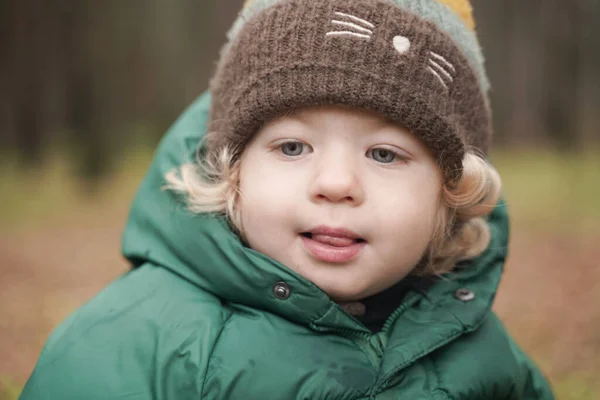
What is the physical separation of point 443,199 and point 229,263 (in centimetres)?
58

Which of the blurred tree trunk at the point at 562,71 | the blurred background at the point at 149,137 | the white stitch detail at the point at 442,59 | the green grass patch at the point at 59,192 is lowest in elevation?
the green grass patch at the point at 59,192

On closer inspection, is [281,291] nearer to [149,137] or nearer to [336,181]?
[336,181]

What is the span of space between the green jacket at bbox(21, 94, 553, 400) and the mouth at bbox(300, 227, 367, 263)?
8 cm

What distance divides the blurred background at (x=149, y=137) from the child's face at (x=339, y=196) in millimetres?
1436

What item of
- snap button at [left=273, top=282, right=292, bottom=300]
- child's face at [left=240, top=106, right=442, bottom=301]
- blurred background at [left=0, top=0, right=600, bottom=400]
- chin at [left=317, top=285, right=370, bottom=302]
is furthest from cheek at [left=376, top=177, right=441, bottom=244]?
blurred background at [left=0, top=0, right=600, bottom=400]

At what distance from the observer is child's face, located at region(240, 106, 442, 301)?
68.5 inches

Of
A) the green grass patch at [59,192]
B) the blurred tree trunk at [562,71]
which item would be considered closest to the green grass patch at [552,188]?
the blurred tree trunk at [562,71]

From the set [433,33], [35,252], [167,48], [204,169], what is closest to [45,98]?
[167,48]

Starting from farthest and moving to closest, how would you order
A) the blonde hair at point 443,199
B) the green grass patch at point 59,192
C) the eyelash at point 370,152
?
the green grass patch at point 59,192
the blonde hair at point 443,199
the eyelash at point 370,152

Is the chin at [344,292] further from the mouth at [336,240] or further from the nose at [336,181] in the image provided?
the nose at [336,181]

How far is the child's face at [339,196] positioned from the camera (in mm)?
1739

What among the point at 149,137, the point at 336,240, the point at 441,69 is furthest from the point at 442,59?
the point at 149,137

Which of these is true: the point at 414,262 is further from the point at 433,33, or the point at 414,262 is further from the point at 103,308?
the point at 103,308

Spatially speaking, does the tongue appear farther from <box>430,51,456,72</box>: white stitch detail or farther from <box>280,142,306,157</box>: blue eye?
<box>430,51,456,72</box>: white stitch detail
